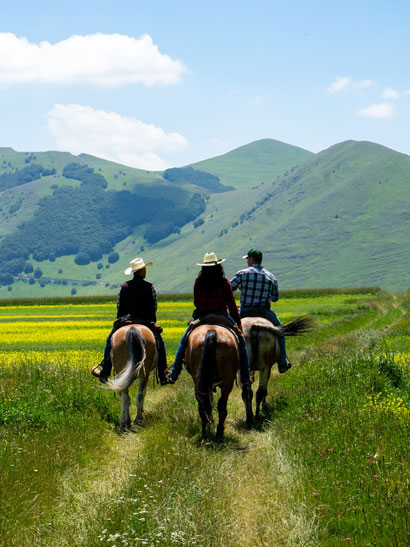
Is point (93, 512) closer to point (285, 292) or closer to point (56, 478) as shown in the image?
point (56, 478)

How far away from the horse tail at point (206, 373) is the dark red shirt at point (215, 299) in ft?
3.15

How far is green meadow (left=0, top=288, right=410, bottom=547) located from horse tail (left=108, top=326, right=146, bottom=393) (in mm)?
739

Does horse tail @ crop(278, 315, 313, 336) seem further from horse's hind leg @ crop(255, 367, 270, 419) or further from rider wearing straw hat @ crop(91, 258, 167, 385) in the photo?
rider wearing straw hat @ crop(91, 258, 167, 385)

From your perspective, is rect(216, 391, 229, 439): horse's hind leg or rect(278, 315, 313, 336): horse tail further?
rect(278, 315, 313, 336): horse tail

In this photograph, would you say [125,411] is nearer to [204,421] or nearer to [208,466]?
[204,421]

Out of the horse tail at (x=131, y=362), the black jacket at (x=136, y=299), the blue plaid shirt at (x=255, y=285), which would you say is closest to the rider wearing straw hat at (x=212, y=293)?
the horse tail at (x=131, y=362)

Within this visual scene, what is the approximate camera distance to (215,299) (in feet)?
36.3

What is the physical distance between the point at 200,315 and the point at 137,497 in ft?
16.2

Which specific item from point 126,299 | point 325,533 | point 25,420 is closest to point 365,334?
point 126,299

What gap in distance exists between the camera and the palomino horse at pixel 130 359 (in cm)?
1107

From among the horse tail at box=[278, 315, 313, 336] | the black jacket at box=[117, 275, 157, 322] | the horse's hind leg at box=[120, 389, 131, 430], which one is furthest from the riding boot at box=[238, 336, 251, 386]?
the horse's hind leg at box=[120, 389, 131, 430]

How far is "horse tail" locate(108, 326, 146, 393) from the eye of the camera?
36.0ft

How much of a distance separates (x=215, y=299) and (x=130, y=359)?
74.6 inches

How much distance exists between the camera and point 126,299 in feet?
40.3
